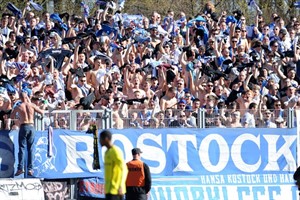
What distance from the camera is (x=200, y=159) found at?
26.0 m

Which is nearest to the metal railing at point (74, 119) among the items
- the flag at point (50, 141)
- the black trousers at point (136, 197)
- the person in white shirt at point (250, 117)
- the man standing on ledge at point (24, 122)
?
the flag at point (50, 141)

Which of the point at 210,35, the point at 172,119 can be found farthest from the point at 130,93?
the point at 210,35

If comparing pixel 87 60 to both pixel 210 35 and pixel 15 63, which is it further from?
pixel 210 35

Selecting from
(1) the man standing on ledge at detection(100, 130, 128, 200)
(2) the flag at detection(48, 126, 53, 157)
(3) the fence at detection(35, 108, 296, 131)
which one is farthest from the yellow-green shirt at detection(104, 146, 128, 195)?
(2) the flag at detection(48, 126, 53, 157)

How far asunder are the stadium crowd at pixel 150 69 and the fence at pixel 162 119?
3cm

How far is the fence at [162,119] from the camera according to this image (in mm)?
24250

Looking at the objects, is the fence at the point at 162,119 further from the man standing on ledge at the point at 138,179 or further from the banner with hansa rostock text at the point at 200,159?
the man standing on ledge at the point at 138,179

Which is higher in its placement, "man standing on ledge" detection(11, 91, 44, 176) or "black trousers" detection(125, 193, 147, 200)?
"man standing on ledge" detection(11, 91, 44, 176)

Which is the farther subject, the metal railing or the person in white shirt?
the person in white shirt

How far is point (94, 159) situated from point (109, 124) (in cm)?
96

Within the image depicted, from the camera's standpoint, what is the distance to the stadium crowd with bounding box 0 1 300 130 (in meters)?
25.3

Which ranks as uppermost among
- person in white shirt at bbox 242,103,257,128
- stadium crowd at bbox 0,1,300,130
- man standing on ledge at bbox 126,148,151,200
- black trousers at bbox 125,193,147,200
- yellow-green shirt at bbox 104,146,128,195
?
stadium crowd at bbox 0,1,300,130

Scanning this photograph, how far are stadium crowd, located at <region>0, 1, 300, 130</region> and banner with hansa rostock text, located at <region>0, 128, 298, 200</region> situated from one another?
319 mm

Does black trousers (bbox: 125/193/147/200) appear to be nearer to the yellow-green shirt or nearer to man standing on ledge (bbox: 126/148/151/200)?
man standing on ledge (bbox: 126/148/151/200)
